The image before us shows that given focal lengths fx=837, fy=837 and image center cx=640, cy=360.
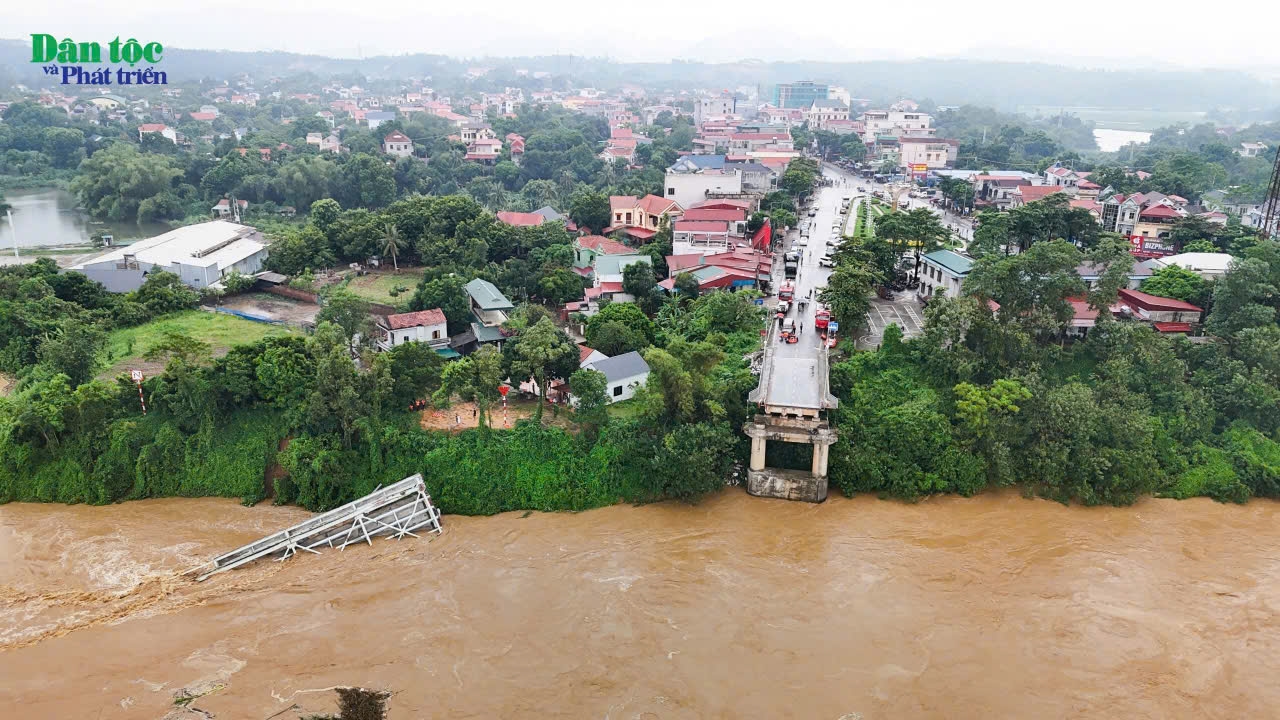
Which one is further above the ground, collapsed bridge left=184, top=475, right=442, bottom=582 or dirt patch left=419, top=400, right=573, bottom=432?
dirt patch left=419, top=400, right=573, bottom=432

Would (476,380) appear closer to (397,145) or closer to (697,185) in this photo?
(697,185)

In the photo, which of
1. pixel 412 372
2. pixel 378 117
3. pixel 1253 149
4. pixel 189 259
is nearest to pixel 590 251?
pixel 412 372

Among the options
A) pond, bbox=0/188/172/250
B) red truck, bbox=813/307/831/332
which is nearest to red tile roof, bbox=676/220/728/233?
red truck, bbox=813/307/831/332

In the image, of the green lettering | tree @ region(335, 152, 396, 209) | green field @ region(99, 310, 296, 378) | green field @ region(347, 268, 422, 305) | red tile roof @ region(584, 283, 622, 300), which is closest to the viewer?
green field @ region(99, 310, 296, 378)

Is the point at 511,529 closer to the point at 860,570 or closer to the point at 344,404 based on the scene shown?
the point at 344,404

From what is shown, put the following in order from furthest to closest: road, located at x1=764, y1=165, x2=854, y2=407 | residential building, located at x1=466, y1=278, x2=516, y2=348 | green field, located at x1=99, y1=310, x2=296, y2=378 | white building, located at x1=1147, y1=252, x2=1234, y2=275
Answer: white building, located at x1=1147, y1=252, x2=1234, y2=275 < residential building, located at x1=466, y1=278, x2=516, y2=348 < green field, located at x1=99, y1=310, x2=296, y2=378 < road, located at x1=764, y1=165, x2=854, y2=407

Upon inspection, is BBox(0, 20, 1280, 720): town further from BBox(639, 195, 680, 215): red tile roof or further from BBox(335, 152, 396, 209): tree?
BBox(335, 152, 396, 209): tree
